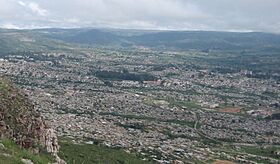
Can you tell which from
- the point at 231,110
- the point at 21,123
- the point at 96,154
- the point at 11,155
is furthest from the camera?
the point at 231,110

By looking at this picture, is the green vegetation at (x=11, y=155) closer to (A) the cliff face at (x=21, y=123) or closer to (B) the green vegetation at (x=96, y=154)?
(A) the cliff face at (x=21, y=123)

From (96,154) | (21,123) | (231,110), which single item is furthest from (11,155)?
(231,110)

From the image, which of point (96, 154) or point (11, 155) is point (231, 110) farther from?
point (11, 155)

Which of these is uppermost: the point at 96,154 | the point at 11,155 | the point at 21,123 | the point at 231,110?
the point at 11,155

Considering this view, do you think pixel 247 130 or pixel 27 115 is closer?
pixel 27 115

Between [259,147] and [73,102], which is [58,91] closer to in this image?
[73,102]

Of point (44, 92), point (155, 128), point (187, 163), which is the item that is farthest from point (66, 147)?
point (44, 92)

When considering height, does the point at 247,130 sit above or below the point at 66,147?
below
